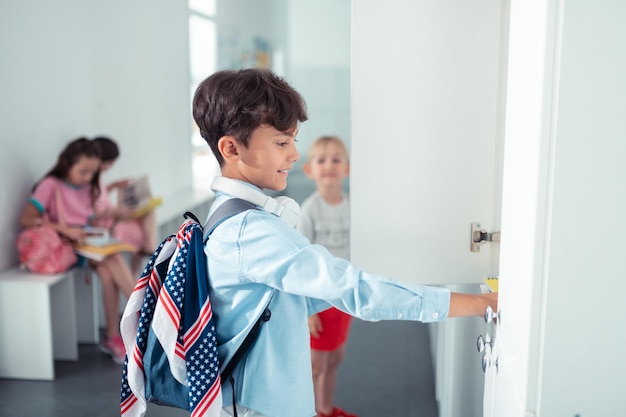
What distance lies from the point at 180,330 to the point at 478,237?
2.42ft

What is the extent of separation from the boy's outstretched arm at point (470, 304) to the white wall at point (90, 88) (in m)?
2.64

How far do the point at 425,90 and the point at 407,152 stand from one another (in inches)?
6.0

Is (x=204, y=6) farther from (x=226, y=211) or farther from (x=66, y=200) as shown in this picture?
(x=226, y=211)

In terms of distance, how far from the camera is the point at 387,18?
154cm

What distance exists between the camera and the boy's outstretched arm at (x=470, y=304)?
1.14m

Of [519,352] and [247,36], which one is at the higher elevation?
[247,36]

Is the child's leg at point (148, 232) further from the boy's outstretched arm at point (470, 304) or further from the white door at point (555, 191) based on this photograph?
the boy's outstretched arm at point (470, 304)

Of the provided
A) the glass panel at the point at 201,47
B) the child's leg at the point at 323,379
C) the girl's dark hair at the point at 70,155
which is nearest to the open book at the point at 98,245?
the girl's dark hair at the point at 70,155

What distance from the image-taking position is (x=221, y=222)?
1.22 meters

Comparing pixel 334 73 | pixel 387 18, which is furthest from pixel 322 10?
pixel 387 18

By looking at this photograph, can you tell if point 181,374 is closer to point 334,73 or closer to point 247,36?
point 334,73

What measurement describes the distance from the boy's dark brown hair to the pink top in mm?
2234

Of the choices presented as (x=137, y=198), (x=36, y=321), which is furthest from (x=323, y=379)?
(x=137, y=198)

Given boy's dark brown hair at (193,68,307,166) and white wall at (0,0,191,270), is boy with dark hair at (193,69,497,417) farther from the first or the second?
white wall at (0,0,191,270)
